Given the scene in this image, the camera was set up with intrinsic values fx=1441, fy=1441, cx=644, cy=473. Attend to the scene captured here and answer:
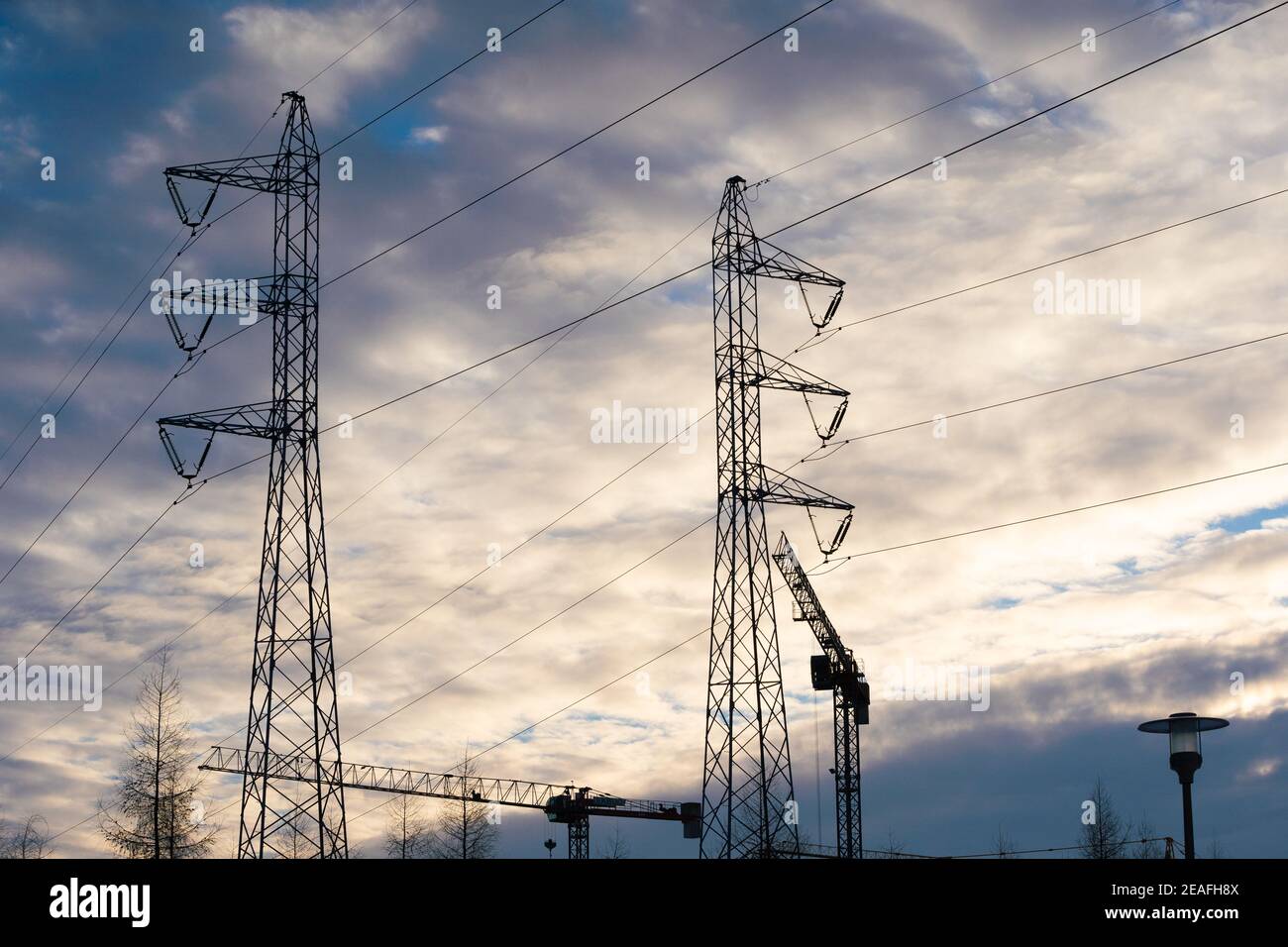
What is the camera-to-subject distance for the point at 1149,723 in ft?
99.2
